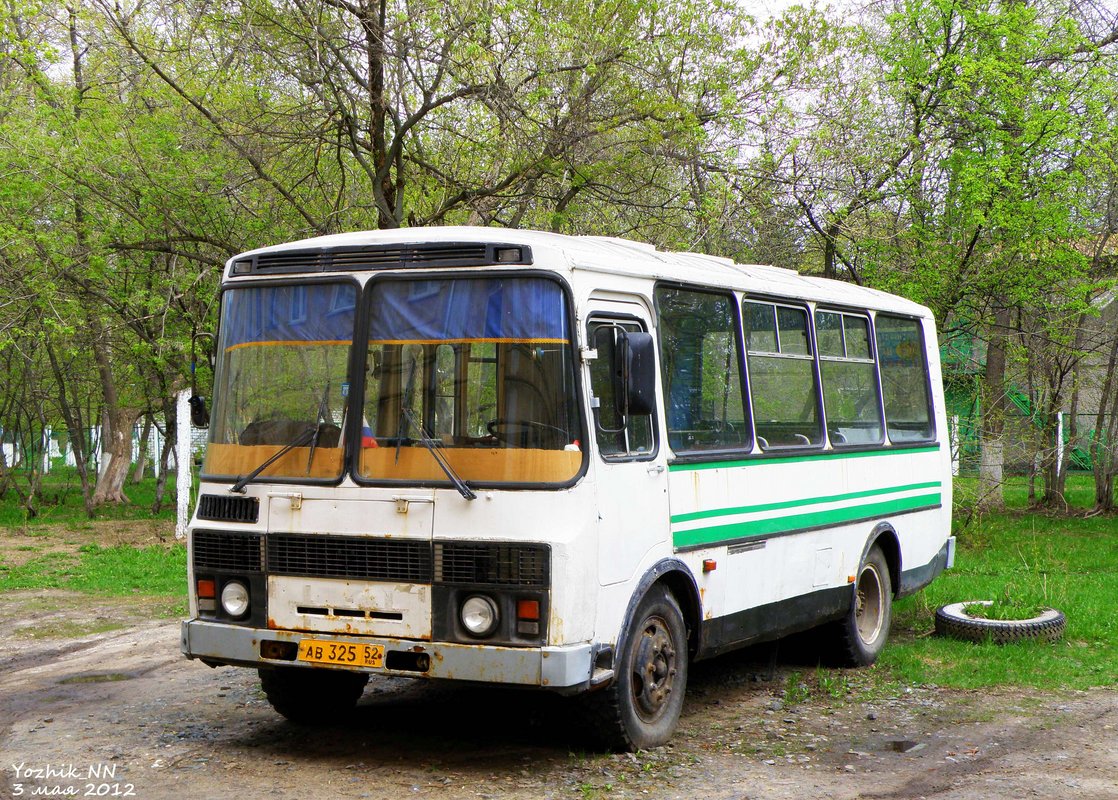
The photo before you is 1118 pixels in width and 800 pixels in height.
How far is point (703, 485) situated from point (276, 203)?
481 inches

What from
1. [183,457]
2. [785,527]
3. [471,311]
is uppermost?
[471,311]

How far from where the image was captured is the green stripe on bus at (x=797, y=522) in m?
7.68

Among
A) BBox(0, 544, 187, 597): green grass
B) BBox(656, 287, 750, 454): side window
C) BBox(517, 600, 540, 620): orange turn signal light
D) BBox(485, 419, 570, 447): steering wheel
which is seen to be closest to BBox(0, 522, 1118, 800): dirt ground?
BBox(517, 600, 540, 620): orange turn signal light

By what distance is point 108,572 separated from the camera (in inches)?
649

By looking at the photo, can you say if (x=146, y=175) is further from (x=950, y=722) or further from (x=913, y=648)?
(x=950, y=722)

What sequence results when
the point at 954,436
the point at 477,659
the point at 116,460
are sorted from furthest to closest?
the point at 116,460, the point at 954,436, the point at 477,659

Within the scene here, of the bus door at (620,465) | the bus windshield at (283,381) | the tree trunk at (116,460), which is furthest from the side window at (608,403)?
the tree trunk at (116,460)

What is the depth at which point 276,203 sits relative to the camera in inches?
727

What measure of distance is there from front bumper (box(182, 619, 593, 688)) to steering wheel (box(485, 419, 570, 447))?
102 centimetres

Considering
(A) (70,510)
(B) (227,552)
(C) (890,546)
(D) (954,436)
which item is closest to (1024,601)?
(C) (890,546)

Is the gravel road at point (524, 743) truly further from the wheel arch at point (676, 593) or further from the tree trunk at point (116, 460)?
the tree trunk at point (116, 460)

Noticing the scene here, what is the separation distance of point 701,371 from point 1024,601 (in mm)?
A: 5065

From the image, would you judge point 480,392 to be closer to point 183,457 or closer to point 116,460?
point 183,457

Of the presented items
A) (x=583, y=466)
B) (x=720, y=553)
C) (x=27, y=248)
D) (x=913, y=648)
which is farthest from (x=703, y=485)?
(x=27, y=248)
